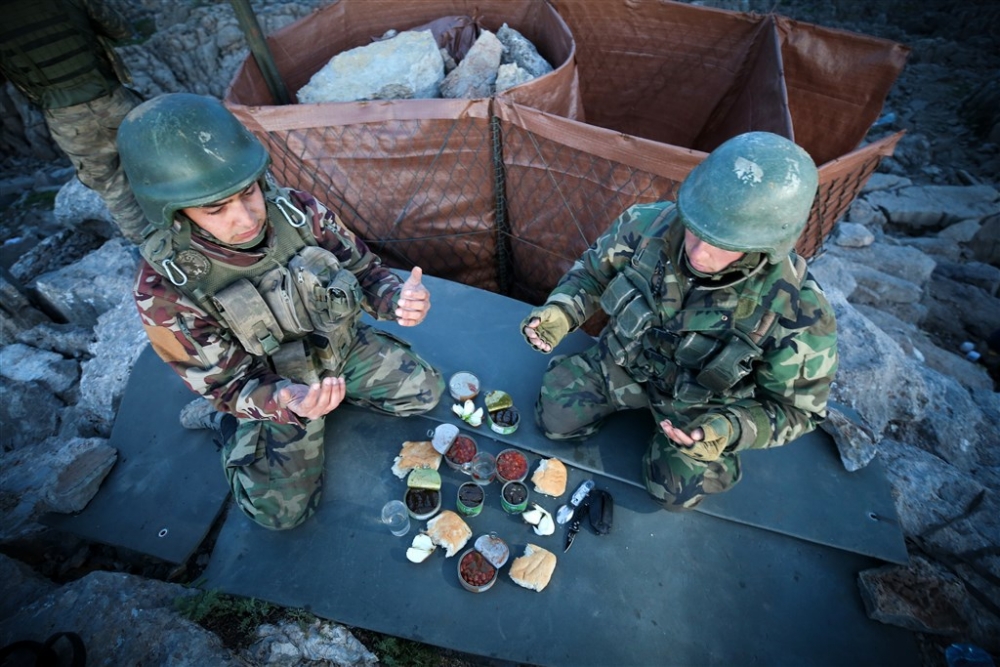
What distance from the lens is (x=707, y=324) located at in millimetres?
2449

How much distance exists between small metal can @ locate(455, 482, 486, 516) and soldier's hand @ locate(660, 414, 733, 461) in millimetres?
1107

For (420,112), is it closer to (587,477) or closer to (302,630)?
(587,477)

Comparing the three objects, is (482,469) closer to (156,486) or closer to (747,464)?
(747,464)

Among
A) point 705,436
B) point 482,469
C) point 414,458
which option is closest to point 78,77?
point 414,458

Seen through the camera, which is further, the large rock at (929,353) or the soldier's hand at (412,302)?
the large rock at (929,353)

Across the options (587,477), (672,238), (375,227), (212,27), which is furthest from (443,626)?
(212,27)

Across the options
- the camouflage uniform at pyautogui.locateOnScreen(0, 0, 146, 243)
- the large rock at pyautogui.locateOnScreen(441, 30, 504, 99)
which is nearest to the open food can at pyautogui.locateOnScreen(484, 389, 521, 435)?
the large rock at pyautogui.locateOnScreen(441, 30, 504, 99)

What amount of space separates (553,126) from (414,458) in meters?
2.38

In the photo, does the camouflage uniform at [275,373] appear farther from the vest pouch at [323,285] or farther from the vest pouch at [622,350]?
the vest pouch at [622,350]

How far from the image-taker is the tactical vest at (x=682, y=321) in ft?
7.66

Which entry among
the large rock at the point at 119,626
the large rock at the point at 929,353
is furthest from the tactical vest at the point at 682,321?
the large rock at the point at 929,353

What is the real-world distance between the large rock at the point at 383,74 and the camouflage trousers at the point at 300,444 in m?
2.40

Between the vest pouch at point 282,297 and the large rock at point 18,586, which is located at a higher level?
the vest pouch at point 282,297

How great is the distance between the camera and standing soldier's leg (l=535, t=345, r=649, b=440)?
10.2ft
